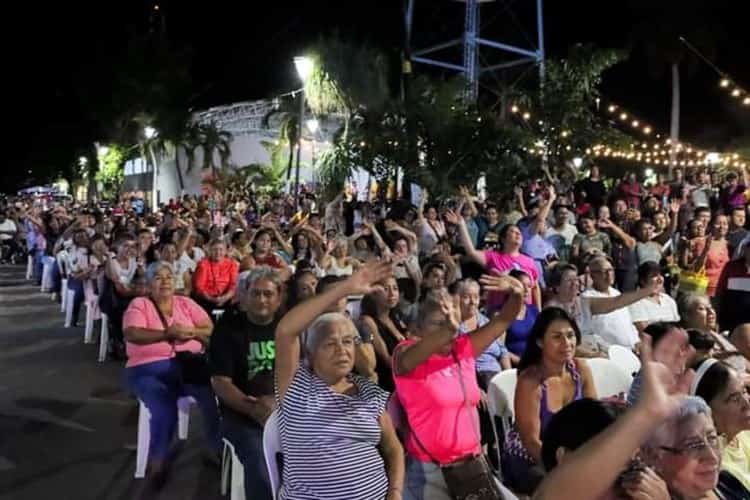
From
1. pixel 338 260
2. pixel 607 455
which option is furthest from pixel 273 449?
pixel 338 260

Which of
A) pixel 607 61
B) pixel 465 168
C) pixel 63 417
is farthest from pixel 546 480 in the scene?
pixel 607 61

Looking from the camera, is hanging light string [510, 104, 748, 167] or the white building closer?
hanging light string [510, 104, 748, 167]

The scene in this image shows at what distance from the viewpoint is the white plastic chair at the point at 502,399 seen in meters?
4.69

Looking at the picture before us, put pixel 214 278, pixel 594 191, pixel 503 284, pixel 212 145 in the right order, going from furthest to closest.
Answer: pixel 212 145, pixel 594 191, pixel 214 278, pixel 503 284

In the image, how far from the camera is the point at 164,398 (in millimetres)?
5797

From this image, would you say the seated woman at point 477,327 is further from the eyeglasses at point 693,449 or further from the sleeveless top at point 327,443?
the eyeglasses at point 693,449

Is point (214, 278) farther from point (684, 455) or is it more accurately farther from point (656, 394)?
point (656, 394)

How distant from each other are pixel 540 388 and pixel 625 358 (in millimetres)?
1587

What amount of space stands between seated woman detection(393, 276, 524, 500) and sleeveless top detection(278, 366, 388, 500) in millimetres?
503

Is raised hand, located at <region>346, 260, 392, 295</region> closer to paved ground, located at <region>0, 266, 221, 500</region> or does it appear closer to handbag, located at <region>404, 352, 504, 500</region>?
handbag, located at <region>404, 352, 504, 500</region>

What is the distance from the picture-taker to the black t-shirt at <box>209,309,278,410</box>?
4.88 metres

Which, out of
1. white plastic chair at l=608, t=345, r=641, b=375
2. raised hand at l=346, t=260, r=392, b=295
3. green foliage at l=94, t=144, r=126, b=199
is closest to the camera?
raised hand at l=346, t=260, r=392, b=295

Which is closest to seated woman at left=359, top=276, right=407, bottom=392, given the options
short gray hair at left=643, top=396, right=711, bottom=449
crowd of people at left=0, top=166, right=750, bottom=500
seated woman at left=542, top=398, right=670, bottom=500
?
crowd of people at left=0, top=166, right=750, bottom=500

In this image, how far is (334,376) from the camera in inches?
142
